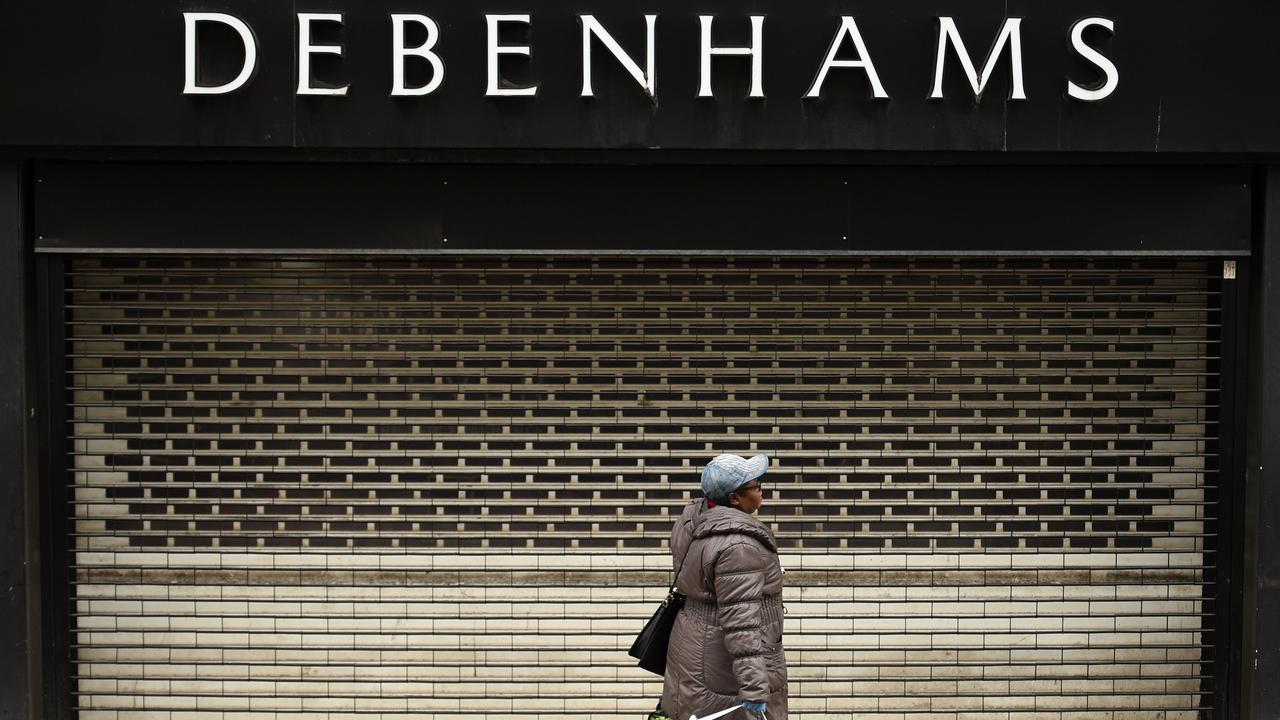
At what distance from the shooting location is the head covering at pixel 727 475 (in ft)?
15.1

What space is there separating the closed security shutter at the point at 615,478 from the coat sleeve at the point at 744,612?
2127 millimetres

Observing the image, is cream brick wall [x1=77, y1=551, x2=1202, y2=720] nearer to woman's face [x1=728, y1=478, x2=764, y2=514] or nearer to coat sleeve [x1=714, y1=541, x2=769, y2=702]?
woman's face [x1=728, y1=478, x2=764, y2=514]

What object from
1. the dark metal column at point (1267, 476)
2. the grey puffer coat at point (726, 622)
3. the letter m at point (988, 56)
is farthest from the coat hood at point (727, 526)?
the dark metal column at point (1267, 476)

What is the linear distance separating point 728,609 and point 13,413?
12.8 feet

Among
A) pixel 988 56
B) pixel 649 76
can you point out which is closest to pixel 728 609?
pixel 649 76

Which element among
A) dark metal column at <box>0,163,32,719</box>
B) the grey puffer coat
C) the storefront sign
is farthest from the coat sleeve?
dark metal column at <box>0,163,32,719</box>

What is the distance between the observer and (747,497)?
184 inches

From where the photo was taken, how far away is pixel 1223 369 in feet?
21.0

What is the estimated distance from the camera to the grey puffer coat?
439cm

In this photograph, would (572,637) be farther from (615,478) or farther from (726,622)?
(726,622)

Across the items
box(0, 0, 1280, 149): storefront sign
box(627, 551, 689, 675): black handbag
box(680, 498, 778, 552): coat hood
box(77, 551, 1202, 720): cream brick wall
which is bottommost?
box(77, 551, 1202, 720): cream brick wall

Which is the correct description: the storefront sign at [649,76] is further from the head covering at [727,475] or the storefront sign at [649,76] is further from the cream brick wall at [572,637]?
the cream brick wall at [572,637]

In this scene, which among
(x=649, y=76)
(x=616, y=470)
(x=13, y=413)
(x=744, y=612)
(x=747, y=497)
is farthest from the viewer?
(x=616, y=470)

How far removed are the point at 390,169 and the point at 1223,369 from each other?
444 centimetres
